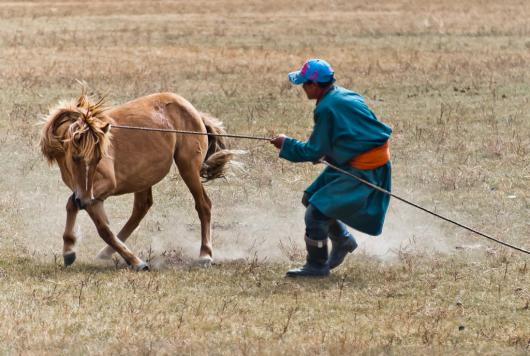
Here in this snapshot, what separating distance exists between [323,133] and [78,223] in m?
3.46

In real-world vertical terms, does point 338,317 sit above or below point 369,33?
above

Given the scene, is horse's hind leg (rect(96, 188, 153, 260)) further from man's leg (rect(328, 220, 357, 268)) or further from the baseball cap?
the baseball cap

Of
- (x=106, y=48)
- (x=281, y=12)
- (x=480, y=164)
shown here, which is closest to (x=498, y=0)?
(x=281, y=12)

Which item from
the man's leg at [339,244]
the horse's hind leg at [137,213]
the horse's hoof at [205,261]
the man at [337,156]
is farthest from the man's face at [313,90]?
the horse's hind leg at [137,213]

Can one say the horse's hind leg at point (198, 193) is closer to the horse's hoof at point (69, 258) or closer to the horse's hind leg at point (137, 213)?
the horse's hind leg at point (137, 213)

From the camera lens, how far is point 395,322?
22.7ft

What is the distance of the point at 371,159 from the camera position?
8.11 m

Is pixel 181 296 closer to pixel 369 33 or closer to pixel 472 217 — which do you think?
pixel 472 217

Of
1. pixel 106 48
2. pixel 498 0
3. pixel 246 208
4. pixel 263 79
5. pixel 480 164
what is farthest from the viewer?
pixel 498 0

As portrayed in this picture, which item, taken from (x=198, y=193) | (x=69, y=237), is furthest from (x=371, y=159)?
(x=69, y=237)

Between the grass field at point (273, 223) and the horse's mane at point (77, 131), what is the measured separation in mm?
933

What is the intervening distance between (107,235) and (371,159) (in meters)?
2.12

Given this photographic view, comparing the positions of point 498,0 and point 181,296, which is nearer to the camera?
point 181,296

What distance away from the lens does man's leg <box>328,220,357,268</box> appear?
8570 millimetres
